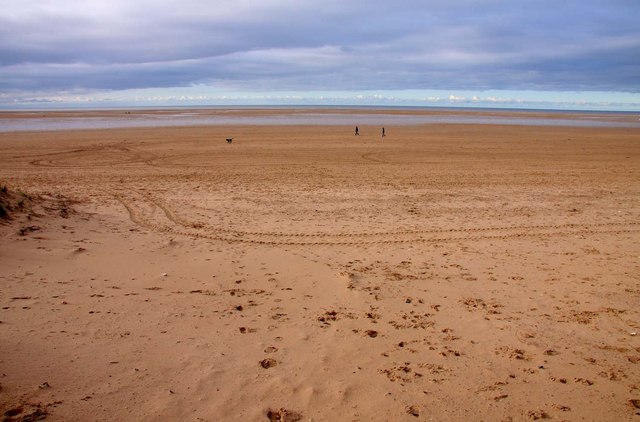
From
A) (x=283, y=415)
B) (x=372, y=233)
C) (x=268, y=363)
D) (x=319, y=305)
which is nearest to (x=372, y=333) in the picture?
(x=319, y=305)

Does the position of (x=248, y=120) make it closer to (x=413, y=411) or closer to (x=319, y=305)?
(x=319, y=305)

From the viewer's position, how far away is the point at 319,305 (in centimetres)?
603

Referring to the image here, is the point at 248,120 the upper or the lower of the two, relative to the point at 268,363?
upper

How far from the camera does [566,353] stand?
15.9 feet

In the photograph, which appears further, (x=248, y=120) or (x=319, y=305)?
(x=248, y=120)

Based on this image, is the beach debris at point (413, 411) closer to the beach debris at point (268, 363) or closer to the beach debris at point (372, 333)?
the beach debris at point (372, 333)

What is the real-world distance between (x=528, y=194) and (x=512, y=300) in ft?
26.9

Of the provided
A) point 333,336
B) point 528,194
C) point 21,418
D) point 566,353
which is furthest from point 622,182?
point 21,418

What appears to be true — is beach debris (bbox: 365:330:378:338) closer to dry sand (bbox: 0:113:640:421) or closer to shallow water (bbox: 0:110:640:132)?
dry sand (bbox: 0:113:640:421)

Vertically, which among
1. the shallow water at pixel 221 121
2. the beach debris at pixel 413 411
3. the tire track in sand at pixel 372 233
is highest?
the shallow water at pixel 221 121

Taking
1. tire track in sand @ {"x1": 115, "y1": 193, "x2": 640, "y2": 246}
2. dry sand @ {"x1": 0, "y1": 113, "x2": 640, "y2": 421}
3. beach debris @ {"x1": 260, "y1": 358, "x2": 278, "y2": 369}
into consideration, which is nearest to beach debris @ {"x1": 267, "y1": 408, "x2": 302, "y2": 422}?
dry sand @ {"x1": 0, "y1": 113, "x2": 640, "y2": 421}

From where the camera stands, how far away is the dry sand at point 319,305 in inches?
159

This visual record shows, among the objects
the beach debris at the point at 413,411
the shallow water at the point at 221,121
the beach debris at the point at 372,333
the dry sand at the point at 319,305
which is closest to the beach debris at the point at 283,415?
the dry sand at the point at 319,305

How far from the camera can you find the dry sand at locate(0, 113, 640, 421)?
4047 mm
